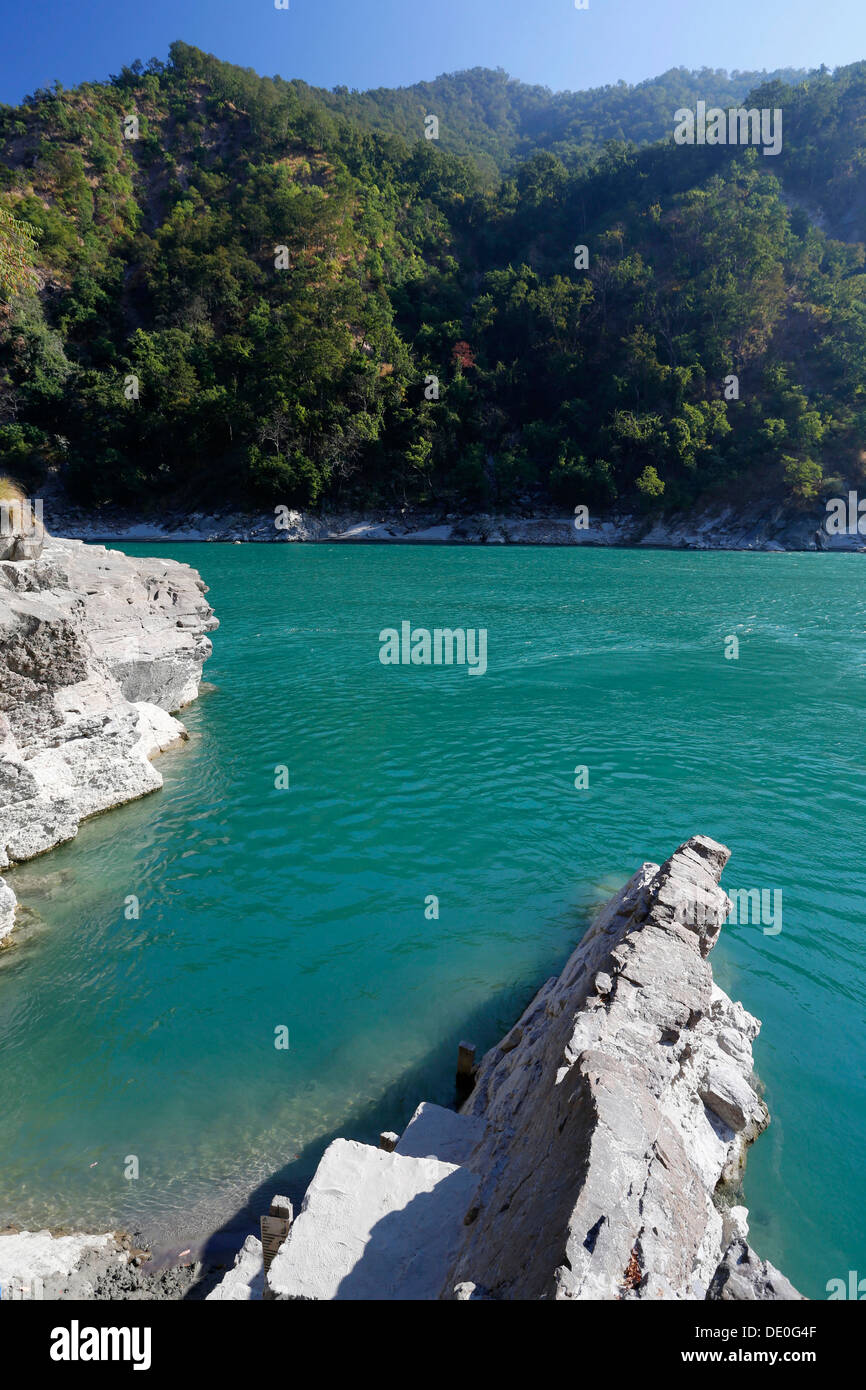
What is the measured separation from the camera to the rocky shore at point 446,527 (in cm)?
6456

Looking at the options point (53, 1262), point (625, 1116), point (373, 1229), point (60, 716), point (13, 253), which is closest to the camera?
point (625, 1116)

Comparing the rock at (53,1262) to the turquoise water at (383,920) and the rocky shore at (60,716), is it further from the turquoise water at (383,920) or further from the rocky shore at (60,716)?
the rocky shore at (60,716)

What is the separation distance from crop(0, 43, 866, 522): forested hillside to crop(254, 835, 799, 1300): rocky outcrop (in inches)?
2593

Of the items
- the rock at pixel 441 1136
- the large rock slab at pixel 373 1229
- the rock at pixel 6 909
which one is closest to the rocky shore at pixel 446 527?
the rock at pixel 6 909

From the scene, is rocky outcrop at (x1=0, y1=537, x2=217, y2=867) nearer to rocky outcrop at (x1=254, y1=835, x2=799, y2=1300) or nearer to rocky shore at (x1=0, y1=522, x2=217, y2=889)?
rocky shore at (x1=0, y1=522, x2=217, y2=889)

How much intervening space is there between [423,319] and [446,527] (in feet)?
107

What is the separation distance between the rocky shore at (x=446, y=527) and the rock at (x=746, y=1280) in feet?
214

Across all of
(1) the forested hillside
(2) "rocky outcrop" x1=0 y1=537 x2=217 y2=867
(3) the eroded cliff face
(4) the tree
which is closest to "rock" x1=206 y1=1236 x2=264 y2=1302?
(3) the eroded cliff face

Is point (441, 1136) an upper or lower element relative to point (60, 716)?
lower

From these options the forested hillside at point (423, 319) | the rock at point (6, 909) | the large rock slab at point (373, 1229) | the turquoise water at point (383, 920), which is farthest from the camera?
the forested hillside at point (423, 319)

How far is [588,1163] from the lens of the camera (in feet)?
11.9

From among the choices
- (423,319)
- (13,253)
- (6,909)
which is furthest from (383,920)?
(423,319)

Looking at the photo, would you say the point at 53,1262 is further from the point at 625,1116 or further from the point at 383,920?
the point at 383,920

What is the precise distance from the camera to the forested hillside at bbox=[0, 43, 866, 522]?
69.2 m
